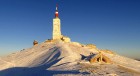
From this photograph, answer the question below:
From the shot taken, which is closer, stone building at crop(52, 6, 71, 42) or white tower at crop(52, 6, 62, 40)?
stone building at crop(52, 6, 71, 42)

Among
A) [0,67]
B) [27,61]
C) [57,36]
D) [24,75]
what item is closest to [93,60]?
[24,75]

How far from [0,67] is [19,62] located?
216 inches

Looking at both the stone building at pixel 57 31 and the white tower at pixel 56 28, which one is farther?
the white tower at pixel 56 28

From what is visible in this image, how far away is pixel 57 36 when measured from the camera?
4134 inches

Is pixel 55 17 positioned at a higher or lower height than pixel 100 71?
higher

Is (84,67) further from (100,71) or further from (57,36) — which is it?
(57,36)

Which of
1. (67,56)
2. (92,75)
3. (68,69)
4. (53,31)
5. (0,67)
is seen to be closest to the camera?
(92,75)

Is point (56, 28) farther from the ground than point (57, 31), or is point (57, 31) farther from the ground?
point (56, 28)

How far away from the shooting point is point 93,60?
4912cm

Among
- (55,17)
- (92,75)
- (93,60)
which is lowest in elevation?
(92,75)

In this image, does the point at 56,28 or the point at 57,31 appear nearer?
the point at 57,31

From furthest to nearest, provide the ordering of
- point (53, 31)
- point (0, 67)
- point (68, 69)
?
point (53, 31) < point (0, 67) < point (68, 69)

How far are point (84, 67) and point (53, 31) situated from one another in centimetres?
6247

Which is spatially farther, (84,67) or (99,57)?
(99,57)
